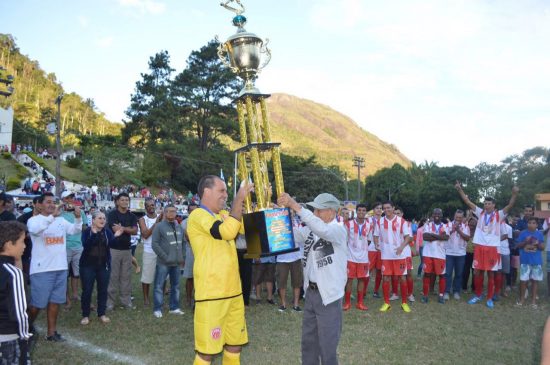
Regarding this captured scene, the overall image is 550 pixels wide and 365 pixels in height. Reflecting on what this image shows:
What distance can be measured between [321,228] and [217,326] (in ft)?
4.40

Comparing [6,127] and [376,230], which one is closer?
[376,230]

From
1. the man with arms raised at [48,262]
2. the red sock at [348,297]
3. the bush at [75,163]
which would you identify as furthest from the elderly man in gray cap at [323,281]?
the bush at [75,163]

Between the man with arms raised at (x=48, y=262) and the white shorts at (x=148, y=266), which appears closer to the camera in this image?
the man with arms raised at (x=48, y=262)

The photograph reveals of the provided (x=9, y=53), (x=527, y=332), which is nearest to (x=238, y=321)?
(x=527, y=332)

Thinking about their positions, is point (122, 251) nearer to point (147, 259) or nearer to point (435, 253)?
point (147, 259)

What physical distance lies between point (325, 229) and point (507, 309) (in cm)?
676

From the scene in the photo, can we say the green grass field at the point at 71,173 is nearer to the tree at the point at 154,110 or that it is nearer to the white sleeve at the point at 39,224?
the tree at the point at 154,110

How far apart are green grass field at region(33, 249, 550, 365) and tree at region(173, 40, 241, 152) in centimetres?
4051

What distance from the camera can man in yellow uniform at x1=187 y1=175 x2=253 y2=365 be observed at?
12.2 feet

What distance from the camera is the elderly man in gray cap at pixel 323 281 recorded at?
4.29 meters

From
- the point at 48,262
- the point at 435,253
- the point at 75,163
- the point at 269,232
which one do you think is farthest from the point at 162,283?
the point at 75,163

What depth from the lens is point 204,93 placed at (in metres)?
49.6

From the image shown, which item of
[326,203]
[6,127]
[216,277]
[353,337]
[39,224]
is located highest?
[6,127]

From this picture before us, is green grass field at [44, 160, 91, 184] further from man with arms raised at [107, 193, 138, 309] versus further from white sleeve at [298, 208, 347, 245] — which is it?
white sleeve at [298, 208, 347, 245]
